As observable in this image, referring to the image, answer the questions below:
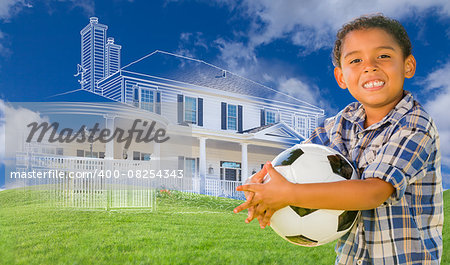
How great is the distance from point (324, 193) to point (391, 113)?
574 mm

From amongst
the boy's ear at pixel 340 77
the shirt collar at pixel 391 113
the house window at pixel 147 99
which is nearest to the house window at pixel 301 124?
the house window at pixel 147 99

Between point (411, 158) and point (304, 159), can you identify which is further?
point (304, 159)

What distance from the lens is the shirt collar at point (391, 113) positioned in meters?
1.88

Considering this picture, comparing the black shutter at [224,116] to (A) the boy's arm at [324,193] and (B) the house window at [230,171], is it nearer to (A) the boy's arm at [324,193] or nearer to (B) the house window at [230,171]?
(B) the house window at [230,171]

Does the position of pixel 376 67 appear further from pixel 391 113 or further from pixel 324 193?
pixel 324 193

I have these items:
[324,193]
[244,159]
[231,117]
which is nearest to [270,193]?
[324,193]

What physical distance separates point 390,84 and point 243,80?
16609 millimetres

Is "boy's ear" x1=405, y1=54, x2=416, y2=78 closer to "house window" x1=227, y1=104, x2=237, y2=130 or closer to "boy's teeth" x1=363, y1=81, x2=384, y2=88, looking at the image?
"boy's teeth" x1=363, y1=81, x2=384, y2=88

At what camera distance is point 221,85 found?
663 inches

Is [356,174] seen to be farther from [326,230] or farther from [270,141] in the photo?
[270,141]

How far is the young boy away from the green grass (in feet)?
12.2

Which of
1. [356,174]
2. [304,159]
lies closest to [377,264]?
[356,174]

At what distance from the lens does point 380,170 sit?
5.49 feet

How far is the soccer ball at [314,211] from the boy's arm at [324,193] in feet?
0.43
